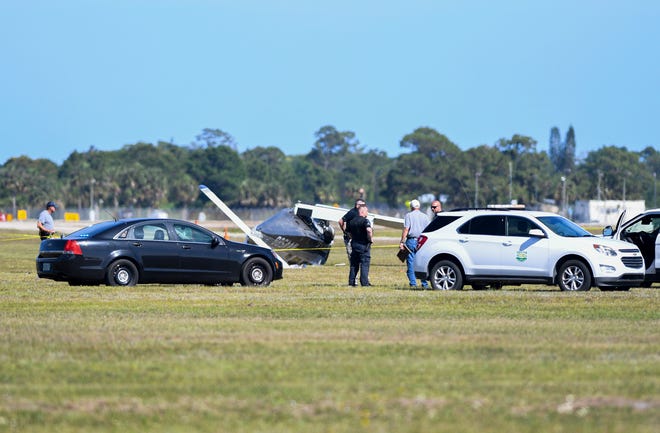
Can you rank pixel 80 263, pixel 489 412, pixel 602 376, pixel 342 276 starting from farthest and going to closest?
pixel 342 276
pixel 80 263
pixel 602 376
pixel 489 412

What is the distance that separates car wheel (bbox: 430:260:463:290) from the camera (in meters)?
23.5

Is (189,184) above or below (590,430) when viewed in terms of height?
above

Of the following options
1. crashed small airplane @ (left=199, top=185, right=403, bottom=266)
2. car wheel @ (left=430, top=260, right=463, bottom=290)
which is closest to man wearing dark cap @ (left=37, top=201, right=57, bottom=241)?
crashed small airplane @ (left=199, top=185, right=403, bottom=266)

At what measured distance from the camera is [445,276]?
23.7 meters

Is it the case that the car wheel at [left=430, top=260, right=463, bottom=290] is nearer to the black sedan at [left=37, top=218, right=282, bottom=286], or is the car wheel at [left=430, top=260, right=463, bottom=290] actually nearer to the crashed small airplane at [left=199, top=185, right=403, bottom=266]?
the black sedan at [left=37, top=218, right=282, bottom=286]

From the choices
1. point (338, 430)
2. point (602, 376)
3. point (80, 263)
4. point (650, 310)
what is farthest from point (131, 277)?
point (338, 430)

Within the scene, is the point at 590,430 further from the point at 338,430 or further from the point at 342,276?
the point at 342,276

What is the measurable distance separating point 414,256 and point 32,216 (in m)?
126

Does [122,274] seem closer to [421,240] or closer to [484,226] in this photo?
[421,240]

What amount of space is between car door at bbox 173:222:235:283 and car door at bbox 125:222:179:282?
18cm

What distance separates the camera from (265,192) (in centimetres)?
16888

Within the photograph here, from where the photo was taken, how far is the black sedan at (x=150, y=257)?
23.7m

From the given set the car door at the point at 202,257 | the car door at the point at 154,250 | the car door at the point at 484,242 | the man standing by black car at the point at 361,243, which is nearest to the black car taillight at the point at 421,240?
the car door at the point at 484,242

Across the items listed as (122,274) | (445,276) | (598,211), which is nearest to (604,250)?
(445,276)
